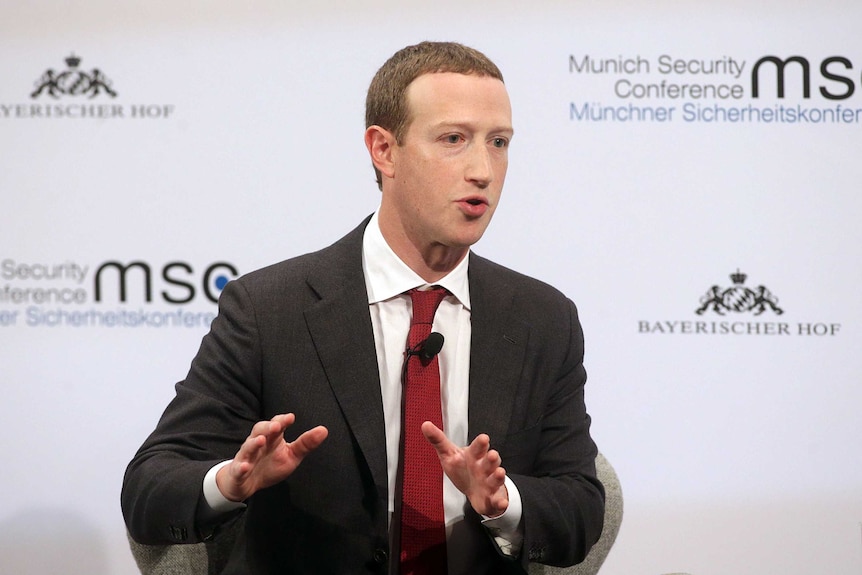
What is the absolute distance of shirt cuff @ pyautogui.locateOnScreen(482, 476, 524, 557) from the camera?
2055 millimetres

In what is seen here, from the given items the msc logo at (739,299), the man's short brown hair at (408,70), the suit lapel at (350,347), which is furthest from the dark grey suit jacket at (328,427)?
the msc logo at (739,299)

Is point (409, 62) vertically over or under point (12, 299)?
over

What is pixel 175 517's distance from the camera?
1964 millimetres

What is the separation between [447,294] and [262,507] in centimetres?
65

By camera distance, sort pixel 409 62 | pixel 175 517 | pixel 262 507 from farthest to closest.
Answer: pixel 409 62 < pixel 262 507 < pixel 175 517

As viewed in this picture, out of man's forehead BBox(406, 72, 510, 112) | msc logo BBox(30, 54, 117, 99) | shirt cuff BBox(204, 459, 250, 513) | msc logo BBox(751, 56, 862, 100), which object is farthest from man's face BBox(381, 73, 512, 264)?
msc logo BBox(30, 54, 117, 99)

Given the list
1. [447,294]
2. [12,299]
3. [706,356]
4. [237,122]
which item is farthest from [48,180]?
[706,356]

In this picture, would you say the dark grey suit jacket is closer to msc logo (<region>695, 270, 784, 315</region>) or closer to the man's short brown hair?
the man's short brown hair

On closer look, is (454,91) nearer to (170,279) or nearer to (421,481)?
(421,481)

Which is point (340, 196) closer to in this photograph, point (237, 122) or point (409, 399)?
point (237, 122)

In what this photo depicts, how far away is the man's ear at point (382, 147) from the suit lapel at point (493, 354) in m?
0.33

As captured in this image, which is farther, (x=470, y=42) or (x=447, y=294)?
(x=470, y=42)

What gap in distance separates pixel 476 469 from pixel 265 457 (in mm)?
398

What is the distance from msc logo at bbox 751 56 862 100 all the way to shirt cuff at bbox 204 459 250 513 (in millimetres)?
2404
